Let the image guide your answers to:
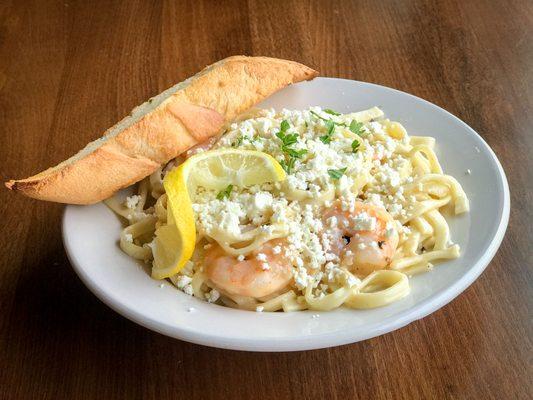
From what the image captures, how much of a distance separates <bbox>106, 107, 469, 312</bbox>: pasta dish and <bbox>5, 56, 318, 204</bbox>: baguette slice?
0.22 feet

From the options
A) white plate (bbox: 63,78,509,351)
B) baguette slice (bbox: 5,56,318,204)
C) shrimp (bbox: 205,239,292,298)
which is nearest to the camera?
A: white plate (bbox: 63,78,509,351)

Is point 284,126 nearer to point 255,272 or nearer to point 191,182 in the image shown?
point 191,182

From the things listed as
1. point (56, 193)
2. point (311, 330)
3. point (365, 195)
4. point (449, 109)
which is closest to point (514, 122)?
point (449, 109)

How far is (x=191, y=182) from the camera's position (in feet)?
5.42

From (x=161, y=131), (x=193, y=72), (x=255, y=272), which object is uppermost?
(x=161, y=131)

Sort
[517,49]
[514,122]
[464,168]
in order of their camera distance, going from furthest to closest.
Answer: [517,49] → [514,122] → [464,168]

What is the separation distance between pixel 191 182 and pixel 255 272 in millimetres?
305

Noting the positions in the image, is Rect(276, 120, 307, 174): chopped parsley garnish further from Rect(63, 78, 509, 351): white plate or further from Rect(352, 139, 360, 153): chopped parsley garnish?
Rect(63, 78, 509, 351): white plate

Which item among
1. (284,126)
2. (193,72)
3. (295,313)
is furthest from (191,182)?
(193,72)

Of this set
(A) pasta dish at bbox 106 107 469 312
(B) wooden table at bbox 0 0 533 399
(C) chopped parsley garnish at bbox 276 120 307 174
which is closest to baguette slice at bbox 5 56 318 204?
(A) pasta dish at bbox 106 107 469 312

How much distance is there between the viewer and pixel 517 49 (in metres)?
2.70

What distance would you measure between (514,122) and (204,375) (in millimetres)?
1439

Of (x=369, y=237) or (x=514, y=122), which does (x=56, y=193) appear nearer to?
(x=369, y=237)

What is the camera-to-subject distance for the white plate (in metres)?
1.35
